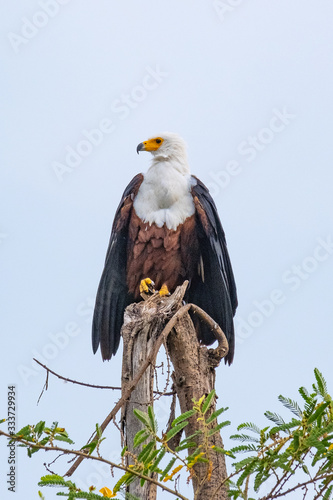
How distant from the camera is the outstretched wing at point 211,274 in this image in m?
5.65

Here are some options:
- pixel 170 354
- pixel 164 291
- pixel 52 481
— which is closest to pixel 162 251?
pixel 164 291

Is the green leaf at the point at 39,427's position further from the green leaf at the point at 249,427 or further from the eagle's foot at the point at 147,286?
the eagle's foot at the point at 147,286

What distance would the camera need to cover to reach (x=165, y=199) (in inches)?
237

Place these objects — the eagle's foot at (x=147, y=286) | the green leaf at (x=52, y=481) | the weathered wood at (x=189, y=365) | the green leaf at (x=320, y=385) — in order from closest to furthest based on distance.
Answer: the green leaf at (x=52, y=481), the green leaf at (x=320, y=385), the weathered wood at (x=189, y=365), the eagle's foot at (x=147, y=286)

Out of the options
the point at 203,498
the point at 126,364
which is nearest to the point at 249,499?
the point at 203,498

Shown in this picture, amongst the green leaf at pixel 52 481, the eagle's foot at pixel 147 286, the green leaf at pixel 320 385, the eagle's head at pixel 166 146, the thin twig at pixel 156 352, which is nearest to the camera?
the green leaf at pixel 52 481

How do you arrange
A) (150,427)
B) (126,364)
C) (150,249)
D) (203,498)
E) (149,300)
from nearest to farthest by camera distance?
(150,427) → (203,498) → (126,364) → (149,300) → (150,249)


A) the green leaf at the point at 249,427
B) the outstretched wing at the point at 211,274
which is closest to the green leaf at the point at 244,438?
the green leaf at the point at 249,427

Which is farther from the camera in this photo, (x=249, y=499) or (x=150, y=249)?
(x=150, y=249)

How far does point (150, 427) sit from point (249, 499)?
21.1 inches

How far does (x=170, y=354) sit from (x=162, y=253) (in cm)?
167

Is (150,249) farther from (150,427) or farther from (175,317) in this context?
(150,427)

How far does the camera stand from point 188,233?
595 centimetres

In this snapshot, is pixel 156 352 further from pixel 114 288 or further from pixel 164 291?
pixel 114 288
